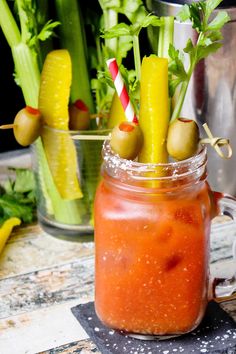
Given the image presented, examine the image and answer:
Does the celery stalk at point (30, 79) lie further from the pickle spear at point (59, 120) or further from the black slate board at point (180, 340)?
the black slate board at point (180, 340)

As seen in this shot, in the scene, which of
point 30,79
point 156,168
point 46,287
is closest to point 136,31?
point 156,168

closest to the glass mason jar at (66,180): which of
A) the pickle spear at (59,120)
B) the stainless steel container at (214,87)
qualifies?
the pickle spear at (59,120)

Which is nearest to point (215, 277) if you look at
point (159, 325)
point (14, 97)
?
point (159, 325)

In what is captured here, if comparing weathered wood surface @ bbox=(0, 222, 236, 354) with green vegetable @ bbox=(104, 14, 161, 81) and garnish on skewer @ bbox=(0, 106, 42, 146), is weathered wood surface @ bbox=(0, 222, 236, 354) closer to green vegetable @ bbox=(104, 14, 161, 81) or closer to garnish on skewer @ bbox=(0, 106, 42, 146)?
garnish on skewer @ bbox=(0, 106, 42, 146)

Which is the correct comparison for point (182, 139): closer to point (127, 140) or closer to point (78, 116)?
point (127, 140)

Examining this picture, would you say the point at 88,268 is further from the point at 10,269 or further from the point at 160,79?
the point at 160,79
